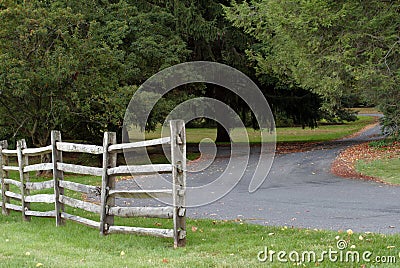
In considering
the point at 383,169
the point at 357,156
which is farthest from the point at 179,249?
the point at 357,156

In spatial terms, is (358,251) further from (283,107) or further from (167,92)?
(283,107)

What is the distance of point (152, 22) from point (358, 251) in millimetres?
20556

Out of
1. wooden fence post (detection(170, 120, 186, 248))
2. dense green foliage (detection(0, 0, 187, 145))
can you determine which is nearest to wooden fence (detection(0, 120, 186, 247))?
wooden fence post (detection(170, 120, 186, 248))

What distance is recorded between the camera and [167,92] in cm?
2486

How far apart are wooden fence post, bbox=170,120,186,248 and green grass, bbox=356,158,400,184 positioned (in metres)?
9.13

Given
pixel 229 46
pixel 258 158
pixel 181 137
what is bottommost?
pixel 258 158

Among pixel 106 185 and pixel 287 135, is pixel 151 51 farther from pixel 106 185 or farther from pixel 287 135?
pixel 287 135

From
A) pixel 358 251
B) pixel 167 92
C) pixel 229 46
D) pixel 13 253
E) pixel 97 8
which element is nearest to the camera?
pixel 358 251

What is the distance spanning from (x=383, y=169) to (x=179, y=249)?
11.8 m

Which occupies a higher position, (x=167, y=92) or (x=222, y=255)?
(x=167, y=92)

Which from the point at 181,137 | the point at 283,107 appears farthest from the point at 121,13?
the point at 181,137

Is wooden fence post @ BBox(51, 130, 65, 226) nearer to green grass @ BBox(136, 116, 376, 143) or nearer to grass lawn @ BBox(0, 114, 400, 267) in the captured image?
grass lawn @ BBox(0, 114, 400, 267)

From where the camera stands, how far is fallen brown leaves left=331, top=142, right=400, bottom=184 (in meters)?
16.9

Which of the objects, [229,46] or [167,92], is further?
[229,46]
